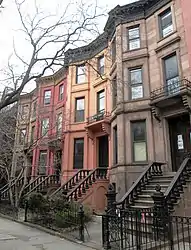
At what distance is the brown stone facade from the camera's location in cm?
1263

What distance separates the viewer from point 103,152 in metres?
17.8

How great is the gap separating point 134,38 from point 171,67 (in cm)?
352

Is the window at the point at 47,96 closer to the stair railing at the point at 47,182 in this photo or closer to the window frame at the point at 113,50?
the stair railing at the point at 47,182

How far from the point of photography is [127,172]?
13.0 meters

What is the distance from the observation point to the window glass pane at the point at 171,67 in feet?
43.1

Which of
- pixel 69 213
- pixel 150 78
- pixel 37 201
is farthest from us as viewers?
pixel 150 78

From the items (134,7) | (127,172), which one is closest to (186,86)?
(127,172)

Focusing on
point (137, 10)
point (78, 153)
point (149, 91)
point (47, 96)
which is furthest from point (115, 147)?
point (47, 96)

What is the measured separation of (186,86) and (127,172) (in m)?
5.13

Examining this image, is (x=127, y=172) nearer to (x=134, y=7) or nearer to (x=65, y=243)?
(x=65, y=243)

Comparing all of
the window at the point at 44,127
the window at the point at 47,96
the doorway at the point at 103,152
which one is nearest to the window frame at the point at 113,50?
the doorway at the point at 103,152

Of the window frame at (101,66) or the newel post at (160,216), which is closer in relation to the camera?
the newel post at (160,216)

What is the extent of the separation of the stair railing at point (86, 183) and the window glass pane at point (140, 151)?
2745 millimetres

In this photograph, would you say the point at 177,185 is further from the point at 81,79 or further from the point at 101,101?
the point at 81,79
